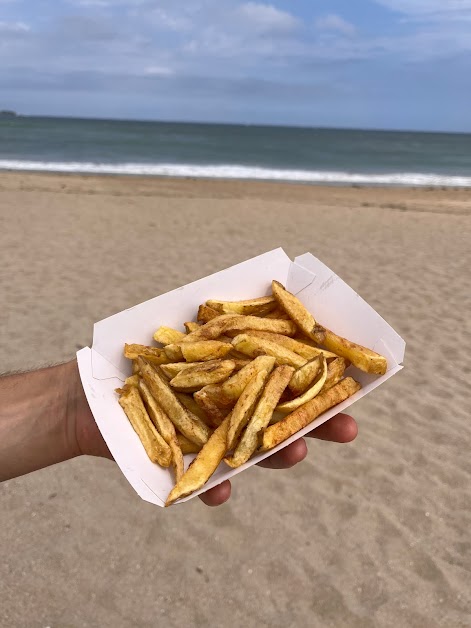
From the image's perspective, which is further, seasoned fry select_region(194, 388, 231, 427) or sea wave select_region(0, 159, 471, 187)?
sea wave select_region(0, 159, 471, 187)

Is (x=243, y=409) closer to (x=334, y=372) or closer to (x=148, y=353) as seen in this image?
(x=334, y=372)

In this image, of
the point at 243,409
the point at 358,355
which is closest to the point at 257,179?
the point at 358,355

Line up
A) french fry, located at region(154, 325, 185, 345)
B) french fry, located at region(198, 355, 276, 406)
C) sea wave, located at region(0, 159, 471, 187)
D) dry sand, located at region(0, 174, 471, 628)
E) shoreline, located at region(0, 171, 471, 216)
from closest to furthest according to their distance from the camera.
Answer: french fry, located at region(198, 355, 276, 406)
french fry, located at region(154, 325, 185, 345)
dry sand, located at region(0, 174, 471, 628)
shoreline, located at region(0, 171, 471, 216)
sea wave, located at region(0, 159, 471, 187)

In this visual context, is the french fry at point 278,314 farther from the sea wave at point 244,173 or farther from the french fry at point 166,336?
the sea wave at point 244,173

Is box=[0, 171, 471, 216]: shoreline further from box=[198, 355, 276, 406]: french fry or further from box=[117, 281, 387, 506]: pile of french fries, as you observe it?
box=[198, 355, 276, 406]: french fry

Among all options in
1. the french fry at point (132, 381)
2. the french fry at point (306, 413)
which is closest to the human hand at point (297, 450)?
the french fry at point (306, 413)

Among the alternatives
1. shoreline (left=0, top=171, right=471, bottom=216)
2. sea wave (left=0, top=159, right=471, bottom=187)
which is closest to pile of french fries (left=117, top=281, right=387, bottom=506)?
shoreline (left=0, top=171, right=471, bottom=216)

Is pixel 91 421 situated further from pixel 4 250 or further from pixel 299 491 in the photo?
pixel 4 250
